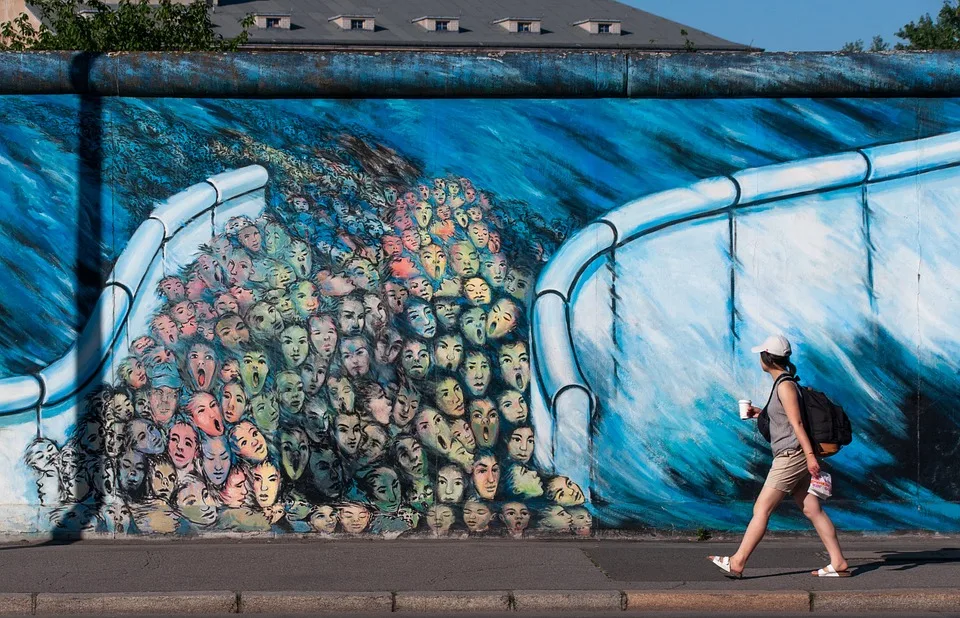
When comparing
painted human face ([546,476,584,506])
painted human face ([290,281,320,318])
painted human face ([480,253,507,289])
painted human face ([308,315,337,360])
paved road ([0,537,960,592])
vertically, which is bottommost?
paved road ([0,537,960,592])

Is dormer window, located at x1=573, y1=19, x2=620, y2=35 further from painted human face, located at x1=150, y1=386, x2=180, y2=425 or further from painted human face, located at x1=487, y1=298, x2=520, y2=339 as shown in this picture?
painted human face, located at x1=150, y1=386, x2=180, y2=425

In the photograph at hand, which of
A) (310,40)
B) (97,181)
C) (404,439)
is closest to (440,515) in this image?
(404,439)

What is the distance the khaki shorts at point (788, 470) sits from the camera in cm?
738

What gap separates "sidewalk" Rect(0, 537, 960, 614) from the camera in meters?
6.89

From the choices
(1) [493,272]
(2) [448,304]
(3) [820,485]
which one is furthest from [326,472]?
(3) [820,485]

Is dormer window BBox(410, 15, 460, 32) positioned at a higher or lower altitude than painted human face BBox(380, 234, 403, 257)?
higher

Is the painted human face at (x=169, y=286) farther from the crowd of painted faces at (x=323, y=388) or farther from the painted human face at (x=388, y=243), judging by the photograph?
the painted human face at (x=388, y=243)

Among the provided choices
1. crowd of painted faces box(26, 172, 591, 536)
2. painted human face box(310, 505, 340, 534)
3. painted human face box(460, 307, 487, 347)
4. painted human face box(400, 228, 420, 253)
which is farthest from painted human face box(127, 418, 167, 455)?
painted human face box(460, 307, 487, 347)

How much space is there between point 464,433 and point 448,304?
0.98m

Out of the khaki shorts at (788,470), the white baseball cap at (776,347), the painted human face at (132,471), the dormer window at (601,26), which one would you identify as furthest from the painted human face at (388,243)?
the dormer window at (601,26)

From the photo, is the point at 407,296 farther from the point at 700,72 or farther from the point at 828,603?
the point at 828,603

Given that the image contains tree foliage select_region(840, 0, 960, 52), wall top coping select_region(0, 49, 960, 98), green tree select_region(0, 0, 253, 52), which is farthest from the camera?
tree foliage select_region(840, 0, 960, 52)

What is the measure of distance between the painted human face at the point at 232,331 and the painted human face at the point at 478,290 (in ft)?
5.49

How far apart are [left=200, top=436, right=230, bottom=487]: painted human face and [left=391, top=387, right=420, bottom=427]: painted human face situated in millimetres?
1283
